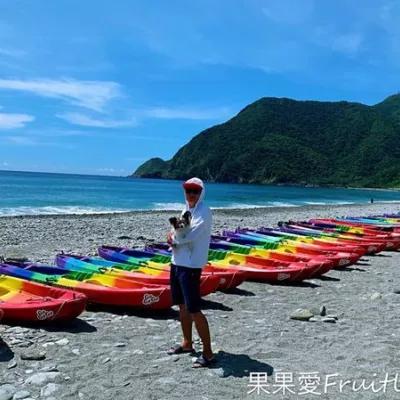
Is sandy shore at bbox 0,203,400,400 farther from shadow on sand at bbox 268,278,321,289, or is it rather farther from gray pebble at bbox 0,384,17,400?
shadow on sand at bbox 268,278,321,289

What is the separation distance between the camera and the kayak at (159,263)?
888 centimetres

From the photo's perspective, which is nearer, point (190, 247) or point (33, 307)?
point (190, 247)

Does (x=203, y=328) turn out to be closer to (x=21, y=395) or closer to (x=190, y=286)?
(x=190, y=286)

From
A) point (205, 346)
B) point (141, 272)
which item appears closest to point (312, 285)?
point (141, 272)

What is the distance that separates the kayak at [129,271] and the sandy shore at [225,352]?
0.40 meters

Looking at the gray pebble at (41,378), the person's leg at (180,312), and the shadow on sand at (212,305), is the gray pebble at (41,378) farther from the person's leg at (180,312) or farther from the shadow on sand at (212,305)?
the shadow on sand at (212,305)

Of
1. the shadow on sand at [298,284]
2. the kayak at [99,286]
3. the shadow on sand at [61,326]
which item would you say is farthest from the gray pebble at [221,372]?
the shadow on sand at [298,284]

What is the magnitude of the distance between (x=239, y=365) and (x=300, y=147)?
164643 mm

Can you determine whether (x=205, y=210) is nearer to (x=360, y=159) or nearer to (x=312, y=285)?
(x=312, y=285)

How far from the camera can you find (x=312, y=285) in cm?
1030

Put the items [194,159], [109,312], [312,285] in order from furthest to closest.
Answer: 1. [194,159]
2. [312,285]
3. [109,312]

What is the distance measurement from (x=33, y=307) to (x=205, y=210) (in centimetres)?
311

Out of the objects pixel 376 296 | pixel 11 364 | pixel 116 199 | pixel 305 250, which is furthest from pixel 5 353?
pixel 116 199

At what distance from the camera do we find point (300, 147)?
540 ft
